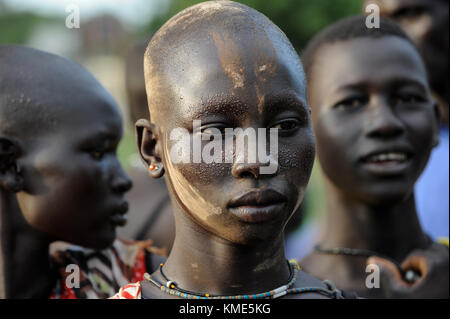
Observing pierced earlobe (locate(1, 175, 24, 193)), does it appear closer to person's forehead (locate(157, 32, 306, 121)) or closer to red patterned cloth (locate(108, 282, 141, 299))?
red patterned cloth (locate(108, 282, 141, 299))

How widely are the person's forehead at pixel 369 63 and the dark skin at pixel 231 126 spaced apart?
1.01 meters

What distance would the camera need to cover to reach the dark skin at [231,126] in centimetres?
178

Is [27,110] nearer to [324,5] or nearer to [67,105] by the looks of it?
[67,105]

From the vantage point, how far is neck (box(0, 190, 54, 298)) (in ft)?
8.39

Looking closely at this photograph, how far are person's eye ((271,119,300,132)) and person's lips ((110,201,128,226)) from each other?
1.11m

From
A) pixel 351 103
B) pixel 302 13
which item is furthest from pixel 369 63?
pixel 302 13

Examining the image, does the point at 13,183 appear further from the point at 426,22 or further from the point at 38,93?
the point at 426,22

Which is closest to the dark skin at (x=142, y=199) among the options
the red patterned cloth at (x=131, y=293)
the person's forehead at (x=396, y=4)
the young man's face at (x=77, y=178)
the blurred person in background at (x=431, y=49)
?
the young man's face at (x=77, y=178)

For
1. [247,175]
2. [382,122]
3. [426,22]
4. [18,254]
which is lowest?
[18,254]

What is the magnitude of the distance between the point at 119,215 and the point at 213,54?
1150mm

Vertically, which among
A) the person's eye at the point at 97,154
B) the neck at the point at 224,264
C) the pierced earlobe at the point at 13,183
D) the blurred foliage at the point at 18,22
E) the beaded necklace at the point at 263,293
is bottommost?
the beaded necklace at the point at 263,293

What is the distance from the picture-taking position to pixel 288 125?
72.8 inches

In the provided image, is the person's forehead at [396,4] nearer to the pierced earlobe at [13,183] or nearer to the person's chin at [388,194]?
the person's chin at [388,194]
